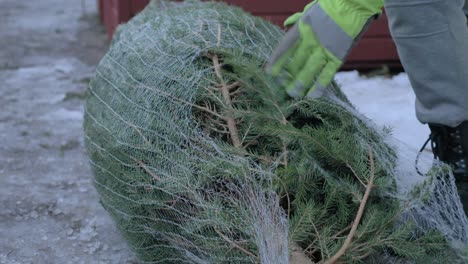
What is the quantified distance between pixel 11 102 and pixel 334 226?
110 inches

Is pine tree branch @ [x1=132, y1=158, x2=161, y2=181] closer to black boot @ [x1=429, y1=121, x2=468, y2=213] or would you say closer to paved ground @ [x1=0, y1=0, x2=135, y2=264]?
paved ground @ [x1=0, y1=0, x2=135, y2=264]

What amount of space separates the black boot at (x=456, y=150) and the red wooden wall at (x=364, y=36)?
2635mm

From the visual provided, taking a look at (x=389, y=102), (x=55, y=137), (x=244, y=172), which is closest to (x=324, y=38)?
(x=244, y=172)

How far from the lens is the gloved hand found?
1.98 m

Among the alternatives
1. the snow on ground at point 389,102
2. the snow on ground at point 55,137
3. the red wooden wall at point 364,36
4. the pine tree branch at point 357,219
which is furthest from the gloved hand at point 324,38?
the red wooden wall at point 364,36

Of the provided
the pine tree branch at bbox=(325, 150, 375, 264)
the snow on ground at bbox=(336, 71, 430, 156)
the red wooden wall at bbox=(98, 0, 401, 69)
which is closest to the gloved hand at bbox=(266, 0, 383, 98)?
the pine tree branch at bbox=(325, 150, 375, 264)

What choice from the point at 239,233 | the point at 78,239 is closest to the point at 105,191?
the point at 78,239

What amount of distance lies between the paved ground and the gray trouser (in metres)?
1.08

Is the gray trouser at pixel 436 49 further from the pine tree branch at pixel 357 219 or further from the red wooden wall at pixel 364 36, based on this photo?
the red wooden wall at pixel 364 36

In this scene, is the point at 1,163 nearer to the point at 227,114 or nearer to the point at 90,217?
the point at 90,217

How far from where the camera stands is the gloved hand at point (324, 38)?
198cm

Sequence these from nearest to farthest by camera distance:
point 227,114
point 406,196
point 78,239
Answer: point 406,196 < point 227,114 < point 78,239

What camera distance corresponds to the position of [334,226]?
1771 mm

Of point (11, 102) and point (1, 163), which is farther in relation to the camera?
point (11, 102)
